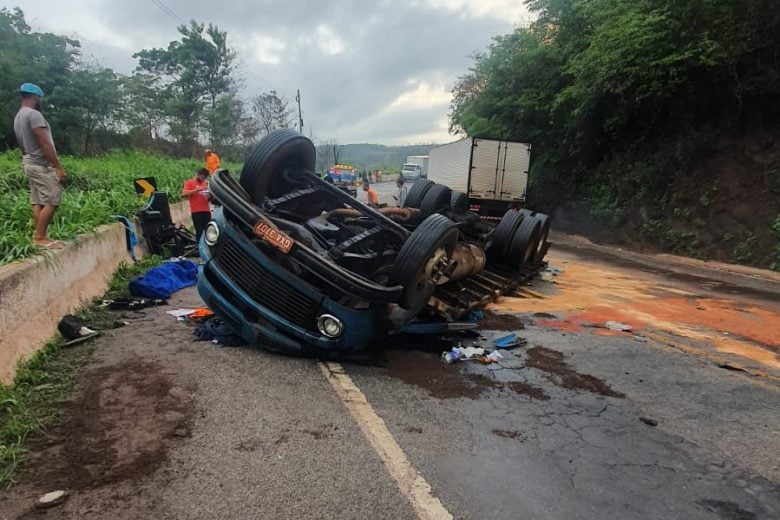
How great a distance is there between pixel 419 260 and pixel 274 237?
1128 millimetres

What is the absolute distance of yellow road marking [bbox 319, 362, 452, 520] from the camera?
98.2 inches

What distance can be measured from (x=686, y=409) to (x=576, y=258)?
9.47 m

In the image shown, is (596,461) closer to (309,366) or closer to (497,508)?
(497,508)

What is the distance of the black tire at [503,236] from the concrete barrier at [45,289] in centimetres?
529

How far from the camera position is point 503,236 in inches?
306

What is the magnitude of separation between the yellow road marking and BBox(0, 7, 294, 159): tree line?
17644 mm

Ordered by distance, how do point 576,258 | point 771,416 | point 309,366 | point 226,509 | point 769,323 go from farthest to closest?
point 576,258, point 769,323, point 309,366, point 771,416, point 226,509

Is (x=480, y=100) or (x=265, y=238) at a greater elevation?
(x=480, y=100)

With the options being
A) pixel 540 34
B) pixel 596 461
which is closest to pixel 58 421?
pixel 596 461

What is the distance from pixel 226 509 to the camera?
2365mm

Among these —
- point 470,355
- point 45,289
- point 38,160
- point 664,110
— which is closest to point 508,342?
point 470,355

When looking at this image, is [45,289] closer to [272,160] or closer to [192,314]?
[192,314]

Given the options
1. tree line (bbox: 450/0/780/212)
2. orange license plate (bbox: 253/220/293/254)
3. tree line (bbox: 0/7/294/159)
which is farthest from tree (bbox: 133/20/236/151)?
orange license plate (bbox: 253/220/293/254)

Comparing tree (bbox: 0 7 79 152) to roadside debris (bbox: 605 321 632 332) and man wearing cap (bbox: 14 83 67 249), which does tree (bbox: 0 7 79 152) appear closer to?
man wearing cap (bbox: 14 83 67 249)
